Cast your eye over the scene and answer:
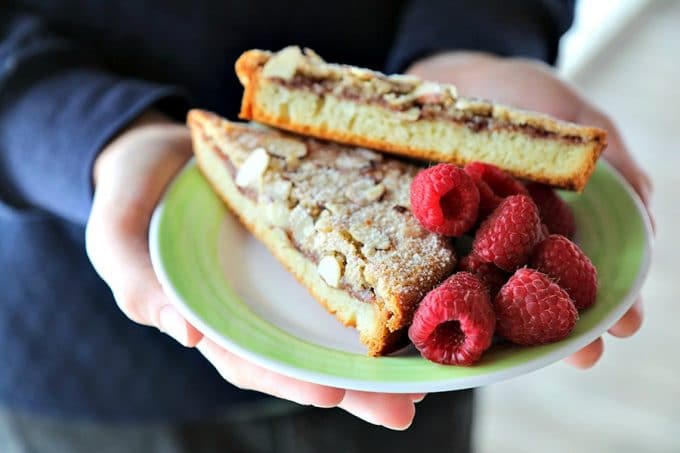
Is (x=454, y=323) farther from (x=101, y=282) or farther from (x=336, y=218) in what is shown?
(x=101, y=282)

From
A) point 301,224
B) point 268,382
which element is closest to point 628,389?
point 301,224

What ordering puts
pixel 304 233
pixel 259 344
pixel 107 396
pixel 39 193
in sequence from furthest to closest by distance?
pixel 107 396 → pixel 39 193 → pixel 304 233 → pixel 259 344

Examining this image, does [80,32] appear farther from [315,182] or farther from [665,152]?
[665,152]

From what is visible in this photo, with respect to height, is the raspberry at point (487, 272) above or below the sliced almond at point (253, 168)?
above

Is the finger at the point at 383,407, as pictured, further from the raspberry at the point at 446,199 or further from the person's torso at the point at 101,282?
the person's torso at the point at 101,282

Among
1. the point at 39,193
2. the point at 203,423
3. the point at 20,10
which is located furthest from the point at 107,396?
the point at 20,10

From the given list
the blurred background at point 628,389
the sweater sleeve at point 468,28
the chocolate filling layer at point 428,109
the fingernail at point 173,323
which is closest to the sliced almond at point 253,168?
the chocolate filling layer at point 428,109
